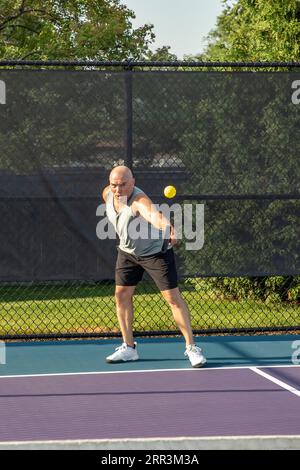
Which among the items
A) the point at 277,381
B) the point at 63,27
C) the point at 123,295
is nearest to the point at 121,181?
the point at 123,295

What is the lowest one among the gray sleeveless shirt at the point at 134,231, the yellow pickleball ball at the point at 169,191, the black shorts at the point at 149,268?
the black shorts at the point at 149,268

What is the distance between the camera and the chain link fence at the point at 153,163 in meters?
9.01

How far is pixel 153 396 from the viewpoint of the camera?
7340 millimetres

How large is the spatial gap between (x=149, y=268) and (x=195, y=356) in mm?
856

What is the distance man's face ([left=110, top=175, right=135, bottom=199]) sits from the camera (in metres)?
8.11

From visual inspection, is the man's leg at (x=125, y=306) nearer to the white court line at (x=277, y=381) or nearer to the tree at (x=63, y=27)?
the white court line at (x=277, y=381)

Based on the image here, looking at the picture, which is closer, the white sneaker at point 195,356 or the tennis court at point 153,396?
the tennis court at point 153,396

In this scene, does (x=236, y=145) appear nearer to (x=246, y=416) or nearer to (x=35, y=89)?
(x=35, y=89)

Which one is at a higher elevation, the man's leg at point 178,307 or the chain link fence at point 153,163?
the chain link fence at point 153,163

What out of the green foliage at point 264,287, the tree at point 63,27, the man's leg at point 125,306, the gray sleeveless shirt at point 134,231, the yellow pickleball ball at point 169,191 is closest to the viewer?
the gray sleeveless shirt at point 134,231

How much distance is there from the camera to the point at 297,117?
9.50 meters

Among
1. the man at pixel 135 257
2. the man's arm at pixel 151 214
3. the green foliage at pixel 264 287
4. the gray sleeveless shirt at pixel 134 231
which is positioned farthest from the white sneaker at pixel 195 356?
the green foliage at pixel 264 287

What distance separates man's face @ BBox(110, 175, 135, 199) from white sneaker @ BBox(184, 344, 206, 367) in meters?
1.45
